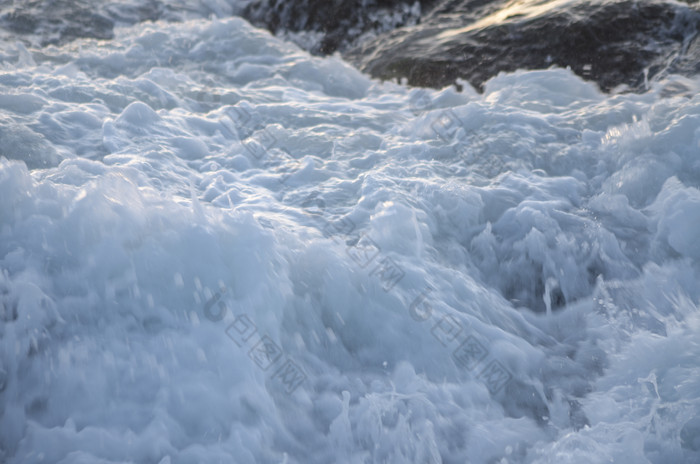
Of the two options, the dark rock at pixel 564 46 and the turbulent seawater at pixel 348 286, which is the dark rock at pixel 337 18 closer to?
the dark rock at pixel 564 46

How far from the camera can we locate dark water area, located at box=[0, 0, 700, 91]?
5758mm

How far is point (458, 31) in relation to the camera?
22.5 ft

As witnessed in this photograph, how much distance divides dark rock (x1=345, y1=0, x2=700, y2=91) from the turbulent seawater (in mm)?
868

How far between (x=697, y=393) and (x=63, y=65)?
589 centimetres

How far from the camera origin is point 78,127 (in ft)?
14.1

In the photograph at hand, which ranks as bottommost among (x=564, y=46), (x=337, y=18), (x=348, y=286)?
(x=348, y=286)

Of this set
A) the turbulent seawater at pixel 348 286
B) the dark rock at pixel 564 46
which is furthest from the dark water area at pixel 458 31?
the turbulent seawater at pixel 348 286

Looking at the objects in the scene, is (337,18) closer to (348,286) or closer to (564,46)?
(564,46)

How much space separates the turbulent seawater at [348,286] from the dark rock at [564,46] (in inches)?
34.2

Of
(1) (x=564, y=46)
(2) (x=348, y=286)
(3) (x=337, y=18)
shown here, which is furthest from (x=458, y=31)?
(2) (x=348, y=286)

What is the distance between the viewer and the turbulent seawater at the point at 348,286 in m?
2.42

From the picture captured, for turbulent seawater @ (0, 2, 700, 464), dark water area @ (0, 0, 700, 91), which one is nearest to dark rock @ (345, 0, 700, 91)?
dark water area @ (0, 0, 700, 91)

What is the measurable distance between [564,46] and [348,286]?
4307 mm

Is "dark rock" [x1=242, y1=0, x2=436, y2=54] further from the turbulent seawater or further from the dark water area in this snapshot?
the turbulent seawater
